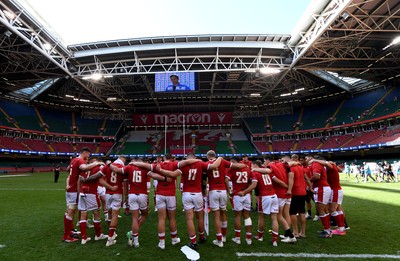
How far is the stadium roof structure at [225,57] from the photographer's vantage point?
2119 centimetres

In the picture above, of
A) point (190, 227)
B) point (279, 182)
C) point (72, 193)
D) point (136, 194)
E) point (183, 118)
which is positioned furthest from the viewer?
point (183, 118)

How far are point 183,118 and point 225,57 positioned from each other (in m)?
24.9

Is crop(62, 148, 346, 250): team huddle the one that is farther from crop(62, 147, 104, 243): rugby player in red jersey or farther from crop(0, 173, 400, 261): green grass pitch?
crop(0, 173, 400, 261): green grass pitch

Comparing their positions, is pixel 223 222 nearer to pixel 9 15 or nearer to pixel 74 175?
pixel 74 175

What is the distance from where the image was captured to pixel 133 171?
600cm

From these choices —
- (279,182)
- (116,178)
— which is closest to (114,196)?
(116,178)

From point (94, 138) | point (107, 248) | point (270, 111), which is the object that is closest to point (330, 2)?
point (107, 248)

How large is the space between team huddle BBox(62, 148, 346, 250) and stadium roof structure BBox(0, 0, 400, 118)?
673 inches

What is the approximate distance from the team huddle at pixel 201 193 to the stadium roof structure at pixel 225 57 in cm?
1708

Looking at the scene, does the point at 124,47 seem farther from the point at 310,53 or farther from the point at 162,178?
the point at 162,178

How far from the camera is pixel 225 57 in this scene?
28969 millimetres

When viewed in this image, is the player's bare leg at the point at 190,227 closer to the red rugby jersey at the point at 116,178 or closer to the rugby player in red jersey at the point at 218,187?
the rugby player in red jersey at the point at 218,187

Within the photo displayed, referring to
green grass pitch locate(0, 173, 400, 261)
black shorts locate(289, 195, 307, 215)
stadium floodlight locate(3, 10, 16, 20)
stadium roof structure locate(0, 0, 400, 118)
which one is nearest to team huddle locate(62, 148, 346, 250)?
black shorts locate(289, 195, 307, 215)

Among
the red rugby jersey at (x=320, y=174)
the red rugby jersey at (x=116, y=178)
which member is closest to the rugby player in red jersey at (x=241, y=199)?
the red rugby jersey at (x=320, y=174)
